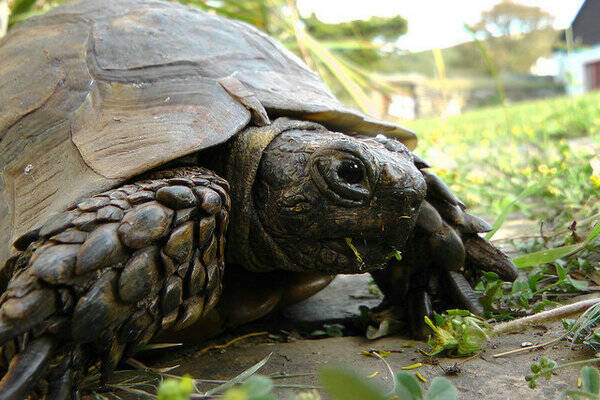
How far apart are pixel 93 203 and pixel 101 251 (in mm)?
154

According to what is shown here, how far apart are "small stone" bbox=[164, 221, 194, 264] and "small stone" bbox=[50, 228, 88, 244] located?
171 millimetres

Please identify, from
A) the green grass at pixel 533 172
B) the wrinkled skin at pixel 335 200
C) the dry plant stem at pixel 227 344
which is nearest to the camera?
the wrinkled skin at pixel 335 200

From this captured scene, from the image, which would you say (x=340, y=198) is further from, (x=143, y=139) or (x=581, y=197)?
(x=581, y=197)

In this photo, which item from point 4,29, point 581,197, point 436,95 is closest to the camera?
point 581,197

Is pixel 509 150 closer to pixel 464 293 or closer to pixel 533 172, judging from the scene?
pixel 533 172

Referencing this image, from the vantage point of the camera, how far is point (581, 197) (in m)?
2.57

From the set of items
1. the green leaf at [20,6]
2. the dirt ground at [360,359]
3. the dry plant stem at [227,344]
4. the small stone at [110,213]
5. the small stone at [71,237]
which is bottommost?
the dry plant stem at [227,344]

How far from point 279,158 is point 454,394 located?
0.81 metres

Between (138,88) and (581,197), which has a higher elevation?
(138,88)

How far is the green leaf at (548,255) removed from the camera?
1813 millimetres

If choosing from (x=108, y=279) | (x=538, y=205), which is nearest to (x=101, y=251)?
(x=108, y=279)

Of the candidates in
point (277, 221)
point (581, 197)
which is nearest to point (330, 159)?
point (277, 221)

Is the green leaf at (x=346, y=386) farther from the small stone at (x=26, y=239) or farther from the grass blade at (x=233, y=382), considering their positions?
the small stone at (x=26, y=239)

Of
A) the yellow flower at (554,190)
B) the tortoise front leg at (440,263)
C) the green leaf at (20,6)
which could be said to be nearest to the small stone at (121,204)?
the tortoise front leg at (440,263)
